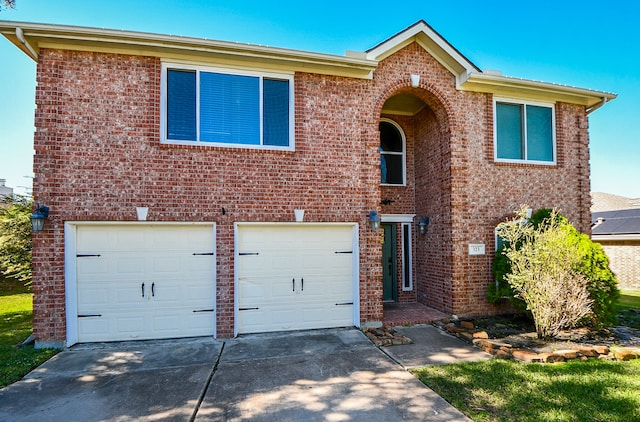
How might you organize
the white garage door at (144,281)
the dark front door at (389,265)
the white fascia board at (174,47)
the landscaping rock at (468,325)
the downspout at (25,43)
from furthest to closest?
1. the dark front door at (389,265)
2. the landscaping rock at (468,325)
3. the white garage door at (144,281)
4. the white fascia board at (174,47)
5. the downspout at (25,43)

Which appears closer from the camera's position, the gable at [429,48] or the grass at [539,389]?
the grass at [539,389]

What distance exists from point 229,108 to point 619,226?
727 inches

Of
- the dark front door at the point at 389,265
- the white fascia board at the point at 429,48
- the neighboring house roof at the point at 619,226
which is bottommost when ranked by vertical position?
the dark front door at the point at 389,265

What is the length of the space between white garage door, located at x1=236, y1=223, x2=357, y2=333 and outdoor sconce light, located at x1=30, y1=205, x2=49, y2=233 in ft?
11.3

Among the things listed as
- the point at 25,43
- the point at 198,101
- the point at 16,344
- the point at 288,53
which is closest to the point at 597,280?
the point at 288,53

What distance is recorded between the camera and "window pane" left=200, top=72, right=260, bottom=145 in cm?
641

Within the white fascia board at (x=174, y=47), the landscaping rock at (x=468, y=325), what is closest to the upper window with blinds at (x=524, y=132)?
the white fascia board at (x=174, y=47)

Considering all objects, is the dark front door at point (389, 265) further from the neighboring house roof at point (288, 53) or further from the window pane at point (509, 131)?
the neighboring house roof at point (288, 53)

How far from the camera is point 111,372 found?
15.8 feet

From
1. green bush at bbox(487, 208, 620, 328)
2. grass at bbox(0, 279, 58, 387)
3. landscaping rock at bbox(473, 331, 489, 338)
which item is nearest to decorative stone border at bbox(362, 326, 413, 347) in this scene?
landscaping rock at bbox(473, 331, 489, 338)

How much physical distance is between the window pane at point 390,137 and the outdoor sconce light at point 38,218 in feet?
26.6

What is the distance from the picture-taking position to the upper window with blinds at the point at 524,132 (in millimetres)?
8047

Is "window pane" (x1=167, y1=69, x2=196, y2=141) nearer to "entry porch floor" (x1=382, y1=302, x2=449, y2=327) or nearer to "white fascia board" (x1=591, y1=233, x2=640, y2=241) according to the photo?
"entry porch floor" (x1=382, y1=302, x2=449, y2=327)

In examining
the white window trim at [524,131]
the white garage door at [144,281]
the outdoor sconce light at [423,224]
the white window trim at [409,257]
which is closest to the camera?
the white garage door at [144,281]
